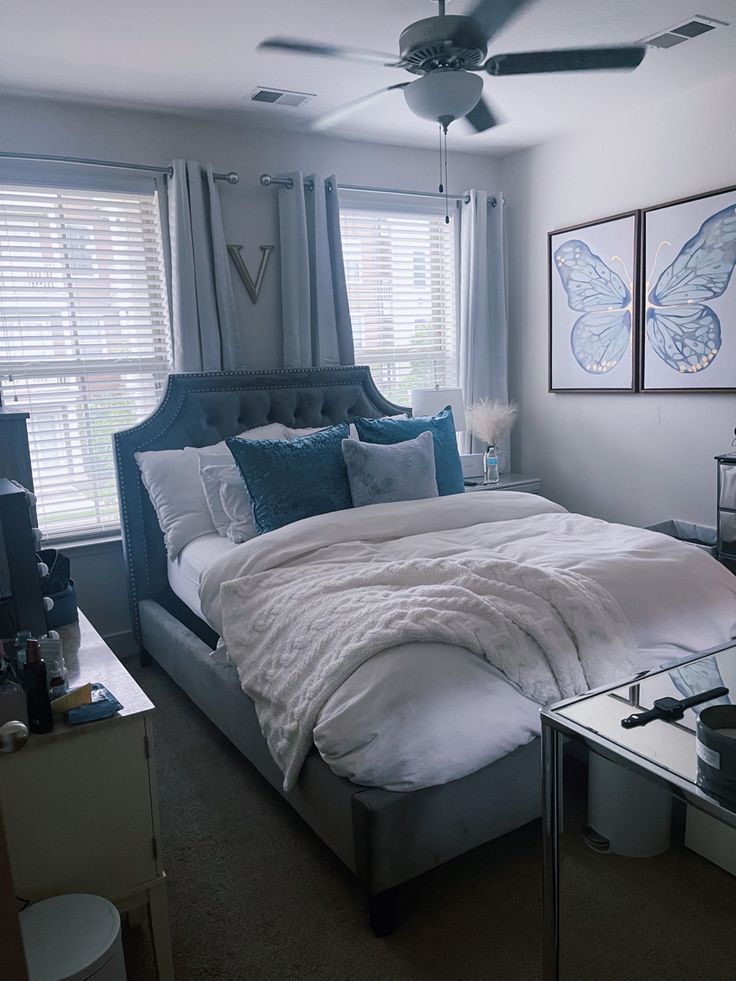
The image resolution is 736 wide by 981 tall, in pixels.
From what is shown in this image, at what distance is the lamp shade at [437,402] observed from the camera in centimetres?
420

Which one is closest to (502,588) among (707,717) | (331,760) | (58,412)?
(331,760)

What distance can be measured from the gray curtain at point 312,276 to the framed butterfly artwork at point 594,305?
1.35 m

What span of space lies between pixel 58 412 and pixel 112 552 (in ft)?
2.41

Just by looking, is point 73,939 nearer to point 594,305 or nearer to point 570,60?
point 570,60

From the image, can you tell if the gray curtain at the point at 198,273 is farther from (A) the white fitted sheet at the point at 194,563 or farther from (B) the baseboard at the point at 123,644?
(B) the baseboard at the point at 123,644

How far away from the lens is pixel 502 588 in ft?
7.23

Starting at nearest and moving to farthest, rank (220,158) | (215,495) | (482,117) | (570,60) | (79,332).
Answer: (570,60) < (482,117) < (215,495) < (79,332) < (220,158)

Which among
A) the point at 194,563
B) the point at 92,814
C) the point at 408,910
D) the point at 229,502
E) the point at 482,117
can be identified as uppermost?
the point at 482,117

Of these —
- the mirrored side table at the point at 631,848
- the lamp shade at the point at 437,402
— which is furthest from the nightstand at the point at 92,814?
the lamp shade at the point at 437,402

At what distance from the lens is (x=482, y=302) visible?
465cm

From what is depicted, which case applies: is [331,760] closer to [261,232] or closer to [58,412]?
[58,412]

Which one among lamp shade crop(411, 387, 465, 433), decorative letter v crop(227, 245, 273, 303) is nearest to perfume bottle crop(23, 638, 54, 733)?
decorative letter v crop(227, 245, 273, 303)

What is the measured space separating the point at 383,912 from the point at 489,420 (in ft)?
10.5

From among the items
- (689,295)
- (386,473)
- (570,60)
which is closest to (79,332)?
(386,473)
